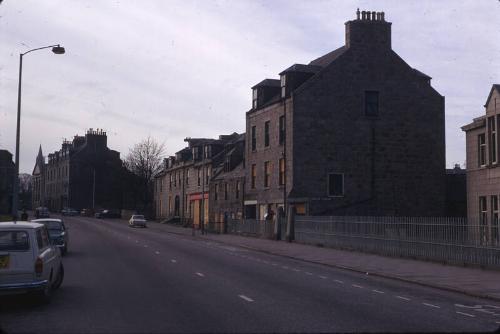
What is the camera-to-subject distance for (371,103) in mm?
46469

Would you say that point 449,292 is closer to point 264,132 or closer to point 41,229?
point 41,229

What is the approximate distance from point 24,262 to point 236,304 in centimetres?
423

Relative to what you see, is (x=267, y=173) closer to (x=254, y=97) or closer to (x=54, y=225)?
(x=254, y=97)

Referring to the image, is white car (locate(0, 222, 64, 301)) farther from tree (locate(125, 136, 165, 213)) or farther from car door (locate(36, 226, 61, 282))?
tree (locate(125, 136, 165, 213))

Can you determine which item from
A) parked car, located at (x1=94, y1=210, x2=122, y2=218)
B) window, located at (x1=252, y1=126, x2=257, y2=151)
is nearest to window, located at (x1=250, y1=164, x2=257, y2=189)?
window, located at (x1=252, y1=126, x2=257, y2=151)

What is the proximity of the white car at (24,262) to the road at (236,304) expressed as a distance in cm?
42

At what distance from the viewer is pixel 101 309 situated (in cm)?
1220

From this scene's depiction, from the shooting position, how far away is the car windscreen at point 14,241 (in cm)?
1272

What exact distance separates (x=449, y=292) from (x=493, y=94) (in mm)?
18424

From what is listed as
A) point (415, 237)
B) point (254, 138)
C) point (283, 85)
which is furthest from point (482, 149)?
point (254, 138)

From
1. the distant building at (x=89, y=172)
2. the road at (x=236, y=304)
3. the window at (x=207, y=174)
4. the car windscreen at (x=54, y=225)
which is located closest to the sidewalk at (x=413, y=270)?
the road at (x=236, y=304)

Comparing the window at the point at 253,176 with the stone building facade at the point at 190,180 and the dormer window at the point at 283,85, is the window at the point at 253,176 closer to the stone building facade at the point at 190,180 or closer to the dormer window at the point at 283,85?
the dormer window at the point at 283,85

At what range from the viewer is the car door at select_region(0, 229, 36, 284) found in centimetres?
1239

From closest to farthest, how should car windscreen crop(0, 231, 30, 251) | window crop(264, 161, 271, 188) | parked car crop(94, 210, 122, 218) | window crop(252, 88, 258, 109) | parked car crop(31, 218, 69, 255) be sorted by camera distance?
car windscreen crop(0, 231, 30, 251)
parked car crop(31, 218, 69, 255)
window crop(264, 161, 271, 188)
window crop(252, 88, 258, 109)
parked car crop(94, 210, 122, 218)
